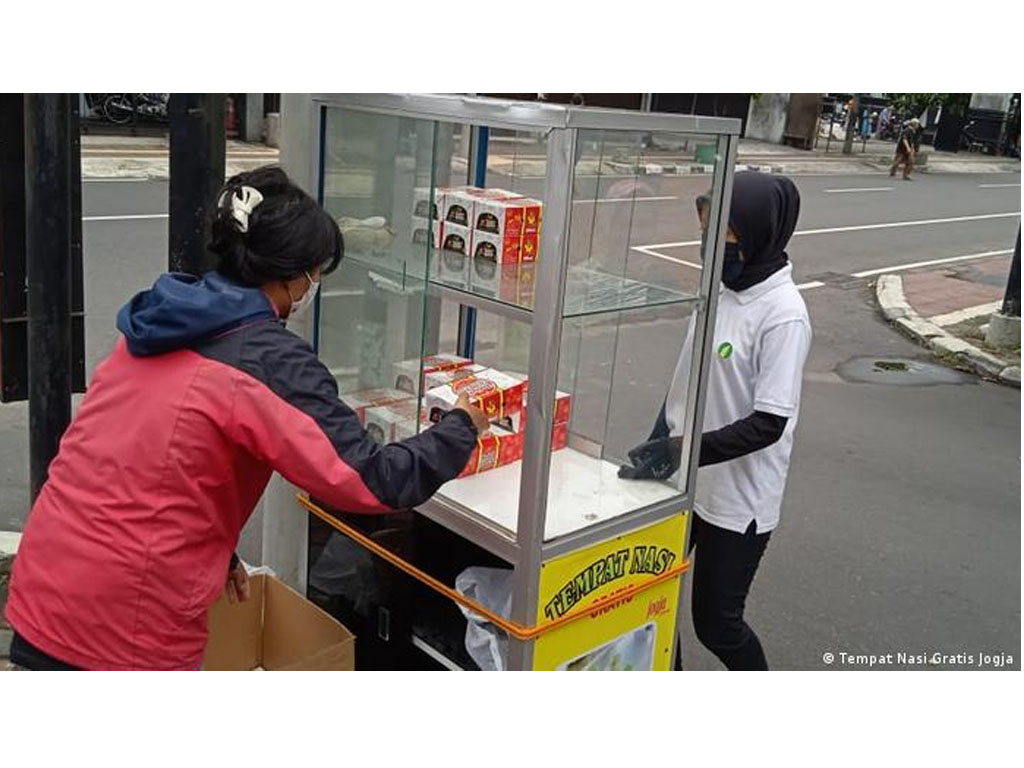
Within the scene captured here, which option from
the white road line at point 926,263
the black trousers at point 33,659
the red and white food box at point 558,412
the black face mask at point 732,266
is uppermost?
the black face mask at point 732,266

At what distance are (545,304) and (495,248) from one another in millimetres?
474

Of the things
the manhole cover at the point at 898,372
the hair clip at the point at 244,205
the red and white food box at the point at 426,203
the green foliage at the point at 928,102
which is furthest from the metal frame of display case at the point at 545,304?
the green foliage at the point at 928,102

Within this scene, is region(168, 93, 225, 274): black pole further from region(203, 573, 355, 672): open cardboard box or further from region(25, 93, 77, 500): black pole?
region(203, 573, 355, 672): open cardboard box

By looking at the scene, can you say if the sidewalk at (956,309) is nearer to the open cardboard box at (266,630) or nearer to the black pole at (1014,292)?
the black pole at (1014,292)

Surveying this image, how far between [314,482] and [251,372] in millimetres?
241

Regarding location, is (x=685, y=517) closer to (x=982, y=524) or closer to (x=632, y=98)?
(x=982, y=524)

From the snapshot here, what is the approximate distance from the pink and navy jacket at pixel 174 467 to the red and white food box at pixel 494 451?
2.49 feet

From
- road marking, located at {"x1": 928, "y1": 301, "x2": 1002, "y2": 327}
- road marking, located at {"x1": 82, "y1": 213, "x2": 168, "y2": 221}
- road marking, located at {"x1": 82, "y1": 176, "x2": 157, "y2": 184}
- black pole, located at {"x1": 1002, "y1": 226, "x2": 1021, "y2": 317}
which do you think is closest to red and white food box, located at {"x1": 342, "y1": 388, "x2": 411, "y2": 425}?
black pole, located at {"x1": 1002, "y1": 226, "x2": 1021, "y2": 317}

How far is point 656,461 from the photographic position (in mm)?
2992

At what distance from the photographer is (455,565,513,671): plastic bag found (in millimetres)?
2811

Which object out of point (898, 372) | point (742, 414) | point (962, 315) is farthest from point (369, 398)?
point (962, 315)

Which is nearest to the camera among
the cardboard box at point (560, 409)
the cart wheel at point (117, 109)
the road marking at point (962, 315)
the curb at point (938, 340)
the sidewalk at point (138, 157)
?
the cardboard box at point (560, 409)

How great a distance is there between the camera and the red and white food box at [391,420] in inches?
121

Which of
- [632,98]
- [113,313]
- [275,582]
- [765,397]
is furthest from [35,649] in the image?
[632,98]
